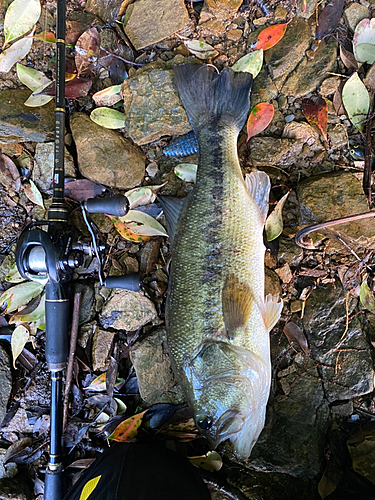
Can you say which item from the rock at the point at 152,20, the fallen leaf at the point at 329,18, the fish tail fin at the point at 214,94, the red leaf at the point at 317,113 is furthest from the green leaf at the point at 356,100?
the rock at the point at 152,20

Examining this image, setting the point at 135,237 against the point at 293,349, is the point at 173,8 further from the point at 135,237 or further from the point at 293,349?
the point at 293,349

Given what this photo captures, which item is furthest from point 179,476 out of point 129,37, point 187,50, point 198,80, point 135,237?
point 129,37

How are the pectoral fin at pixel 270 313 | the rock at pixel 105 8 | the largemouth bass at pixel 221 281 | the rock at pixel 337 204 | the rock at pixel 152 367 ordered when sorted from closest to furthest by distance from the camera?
1. the largemouth bass at pixel 221 281
2. the pectoral fin at pixel 270 313
3. the rock at pixel 337 204
4. the rock at pixel 152 367
5. the rock at pixel 105 8

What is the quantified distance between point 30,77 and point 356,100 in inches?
80.0

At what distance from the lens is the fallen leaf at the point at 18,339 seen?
2.08m

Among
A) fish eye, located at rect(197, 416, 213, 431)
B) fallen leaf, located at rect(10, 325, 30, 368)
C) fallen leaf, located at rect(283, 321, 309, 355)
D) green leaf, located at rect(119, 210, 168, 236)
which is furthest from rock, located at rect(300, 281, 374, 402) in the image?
fallen leaf, located at rect(10, 325, 30, 368)

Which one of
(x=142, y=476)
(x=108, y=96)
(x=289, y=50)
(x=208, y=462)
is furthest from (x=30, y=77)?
(x=208, y=462)

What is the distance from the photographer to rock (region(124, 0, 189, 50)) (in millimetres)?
1948

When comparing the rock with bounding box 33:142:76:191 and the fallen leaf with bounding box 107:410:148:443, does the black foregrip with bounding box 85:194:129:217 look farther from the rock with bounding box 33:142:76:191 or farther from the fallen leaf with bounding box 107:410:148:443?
the fallen leaf with bounding box 107:410:148:443

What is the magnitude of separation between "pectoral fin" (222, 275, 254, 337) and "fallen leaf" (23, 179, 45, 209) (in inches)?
53.7

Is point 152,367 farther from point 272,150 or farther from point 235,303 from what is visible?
point 272,150

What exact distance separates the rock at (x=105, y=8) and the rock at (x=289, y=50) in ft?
3.28

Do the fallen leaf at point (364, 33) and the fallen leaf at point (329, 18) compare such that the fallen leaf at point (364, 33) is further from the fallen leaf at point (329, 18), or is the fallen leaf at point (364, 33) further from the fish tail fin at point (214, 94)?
the fish tail fin at point (214, 94)

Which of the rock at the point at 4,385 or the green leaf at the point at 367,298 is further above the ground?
the green leaf at the point at 367,298
